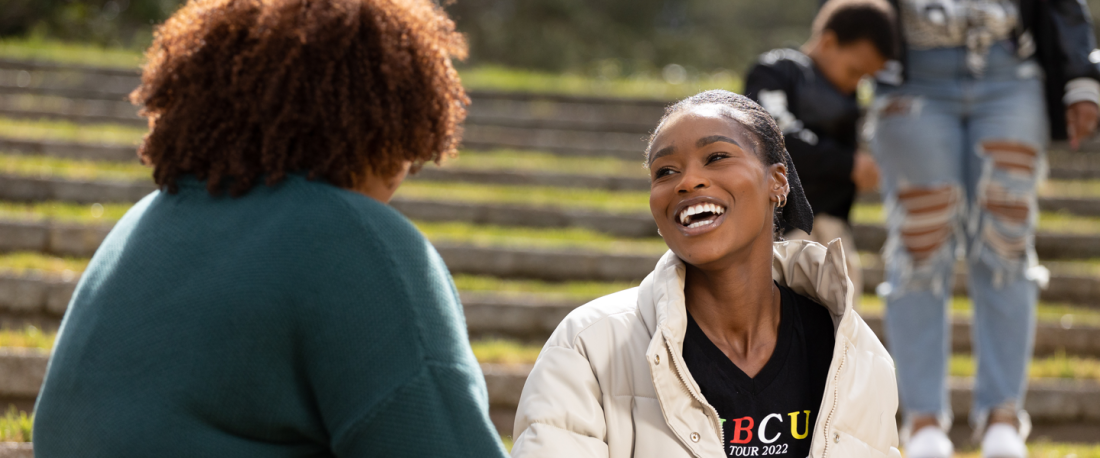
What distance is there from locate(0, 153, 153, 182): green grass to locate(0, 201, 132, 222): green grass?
21 cm

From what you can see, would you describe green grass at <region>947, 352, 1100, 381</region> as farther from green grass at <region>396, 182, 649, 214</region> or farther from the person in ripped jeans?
green grass at <region>396, 182, 649, 214</region>

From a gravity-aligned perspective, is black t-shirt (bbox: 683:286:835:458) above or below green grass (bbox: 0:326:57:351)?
above

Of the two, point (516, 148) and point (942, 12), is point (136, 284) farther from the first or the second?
point (516, 148)

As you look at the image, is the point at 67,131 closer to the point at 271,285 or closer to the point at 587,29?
the point at 271,285

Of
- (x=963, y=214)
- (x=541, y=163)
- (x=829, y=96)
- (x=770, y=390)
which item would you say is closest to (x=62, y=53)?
(x=541, y=163)

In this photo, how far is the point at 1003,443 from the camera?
10.5 feet

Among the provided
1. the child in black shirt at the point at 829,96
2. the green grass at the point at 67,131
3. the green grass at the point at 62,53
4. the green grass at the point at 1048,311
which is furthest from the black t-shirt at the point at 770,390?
the green grass at the point at 62,53

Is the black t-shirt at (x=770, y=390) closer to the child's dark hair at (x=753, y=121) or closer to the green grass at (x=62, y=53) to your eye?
the child's dark hair at (x=753, y=121)

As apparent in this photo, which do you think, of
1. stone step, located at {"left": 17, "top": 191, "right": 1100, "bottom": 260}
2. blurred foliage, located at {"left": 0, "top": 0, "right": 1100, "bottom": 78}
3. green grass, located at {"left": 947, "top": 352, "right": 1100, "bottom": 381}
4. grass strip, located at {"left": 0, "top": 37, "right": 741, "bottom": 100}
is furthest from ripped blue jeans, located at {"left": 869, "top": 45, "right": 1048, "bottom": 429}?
blurred foliage, located at {"left": 0, "top": 0, "right": 1100, "bottom": 78}

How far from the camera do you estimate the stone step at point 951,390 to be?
3533mm

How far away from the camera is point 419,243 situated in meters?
1.53

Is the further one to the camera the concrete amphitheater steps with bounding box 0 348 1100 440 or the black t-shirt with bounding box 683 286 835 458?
the concrete amphitheater steps with bounding box 0 348 1100 440

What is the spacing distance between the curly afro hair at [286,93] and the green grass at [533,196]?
16.0 ft

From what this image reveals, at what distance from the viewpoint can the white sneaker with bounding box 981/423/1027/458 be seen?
3154mm
